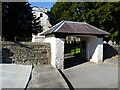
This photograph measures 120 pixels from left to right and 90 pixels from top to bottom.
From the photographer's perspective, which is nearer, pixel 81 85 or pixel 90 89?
pixel 90 89

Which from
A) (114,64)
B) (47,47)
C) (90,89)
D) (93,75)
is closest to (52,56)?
(47,47)

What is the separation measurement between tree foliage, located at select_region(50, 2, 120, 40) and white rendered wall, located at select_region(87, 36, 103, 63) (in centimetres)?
762

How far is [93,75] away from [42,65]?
5004 millimetres

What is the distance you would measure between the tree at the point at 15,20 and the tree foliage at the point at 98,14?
753 cm

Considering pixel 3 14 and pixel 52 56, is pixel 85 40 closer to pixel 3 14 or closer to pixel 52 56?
pixel 52 56

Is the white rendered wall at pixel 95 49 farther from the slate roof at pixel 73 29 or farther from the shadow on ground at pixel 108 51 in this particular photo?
the shadow on ground at pixel 108 51

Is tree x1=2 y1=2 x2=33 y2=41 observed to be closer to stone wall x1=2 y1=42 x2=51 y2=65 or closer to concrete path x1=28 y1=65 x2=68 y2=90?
stone wall x1=2 y1=42 x2=51 y2=65

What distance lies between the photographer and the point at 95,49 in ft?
67.5

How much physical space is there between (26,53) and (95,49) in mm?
6661

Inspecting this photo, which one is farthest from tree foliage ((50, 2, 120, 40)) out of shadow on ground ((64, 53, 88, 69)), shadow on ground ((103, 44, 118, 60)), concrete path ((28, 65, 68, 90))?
concrete path ((28, 65, 68, 90))

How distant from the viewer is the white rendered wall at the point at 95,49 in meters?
20.2

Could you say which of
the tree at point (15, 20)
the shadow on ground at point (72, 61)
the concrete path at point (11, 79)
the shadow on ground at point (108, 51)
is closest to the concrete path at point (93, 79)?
the shadow on ground at point (72, 61)

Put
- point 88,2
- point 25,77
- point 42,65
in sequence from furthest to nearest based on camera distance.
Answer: point 88,2
point 42,65
point 25,77

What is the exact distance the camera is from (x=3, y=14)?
80.0 ft
